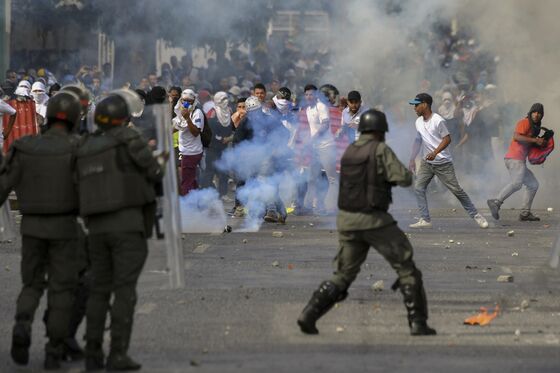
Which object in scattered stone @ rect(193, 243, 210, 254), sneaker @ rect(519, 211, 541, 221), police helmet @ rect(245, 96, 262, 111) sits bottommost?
scattered stone @ rect(193, 243, 210, 254)

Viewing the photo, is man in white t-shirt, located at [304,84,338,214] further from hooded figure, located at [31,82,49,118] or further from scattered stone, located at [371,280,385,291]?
scattered stone, located at [371,280,385,291]

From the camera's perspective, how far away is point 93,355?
823 centimetres

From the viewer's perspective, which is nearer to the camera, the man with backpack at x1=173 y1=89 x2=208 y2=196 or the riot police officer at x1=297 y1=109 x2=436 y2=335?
the riot police officer at x1=297 y1=109 x2=436 y2=335

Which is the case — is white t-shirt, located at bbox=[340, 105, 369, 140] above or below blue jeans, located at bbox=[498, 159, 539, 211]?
above

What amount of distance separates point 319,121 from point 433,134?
8.88 ft

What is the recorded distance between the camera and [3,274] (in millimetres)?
12617

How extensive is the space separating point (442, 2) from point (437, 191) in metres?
3.26

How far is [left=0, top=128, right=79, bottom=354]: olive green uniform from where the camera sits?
27.6 feet

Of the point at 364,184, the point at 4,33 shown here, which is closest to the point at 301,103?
the point at 364,184

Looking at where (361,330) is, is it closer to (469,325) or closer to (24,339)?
(469,325)

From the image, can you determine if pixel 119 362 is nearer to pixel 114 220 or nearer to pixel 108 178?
pixel 114 220

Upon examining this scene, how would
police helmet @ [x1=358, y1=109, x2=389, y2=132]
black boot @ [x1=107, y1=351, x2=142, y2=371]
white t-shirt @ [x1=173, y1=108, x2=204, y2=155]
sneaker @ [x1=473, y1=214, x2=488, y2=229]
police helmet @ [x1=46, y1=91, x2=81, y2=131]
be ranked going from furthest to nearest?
white t-shirt @ [x1=173, y1=108, x2=204, y2=155]
sneaker @ [x1=473, y1=214, x2=488, y2=229]
police helmet @ [x1=358, y1=109, x2=389, y2=132]
police helmet @ [x1=46, y1=91, x2=81, y2=131]
black boot @ [x1=107, y1=351, x2=142, y2=371]

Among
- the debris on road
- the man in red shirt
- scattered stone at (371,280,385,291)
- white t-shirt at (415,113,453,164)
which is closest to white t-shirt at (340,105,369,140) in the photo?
white t-shirt at (415,113,453,164)

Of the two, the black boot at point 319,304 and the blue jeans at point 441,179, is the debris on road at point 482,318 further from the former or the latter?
the blue jeans at point 441,179
